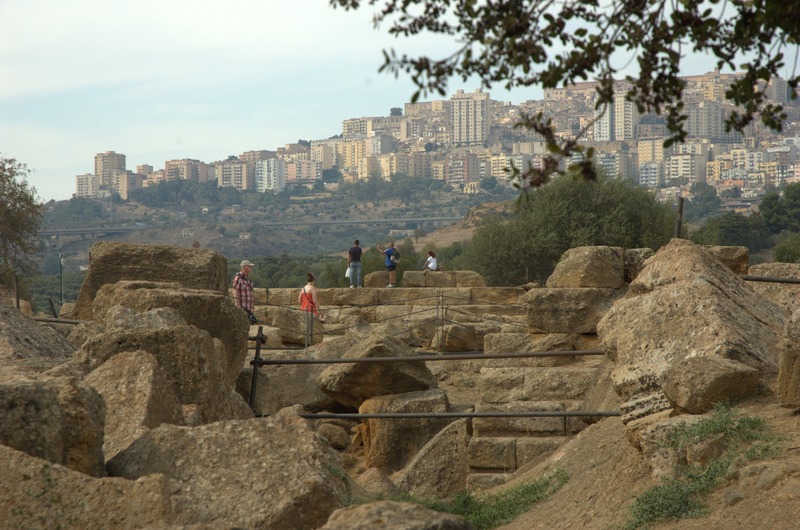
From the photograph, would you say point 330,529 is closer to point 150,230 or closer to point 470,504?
point 470,504

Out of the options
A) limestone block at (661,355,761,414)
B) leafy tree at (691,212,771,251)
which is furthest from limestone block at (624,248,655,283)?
leafy tree at (691,212,771,251)

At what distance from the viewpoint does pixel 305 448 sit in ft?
16.7

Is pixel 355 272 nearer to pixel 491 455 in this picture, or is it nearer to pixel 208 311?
pixel 208 311

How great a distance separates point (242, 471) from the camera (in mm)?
4914

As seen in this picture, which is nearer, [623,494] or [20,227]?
[623,494]

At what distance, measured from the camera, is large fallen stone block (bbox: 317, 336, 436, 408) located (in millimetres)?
10453

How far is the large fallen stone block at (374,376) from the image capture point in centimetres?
1045

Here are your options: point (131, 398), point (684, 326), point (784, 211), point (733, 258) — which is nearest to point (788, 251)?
point (784, 211)

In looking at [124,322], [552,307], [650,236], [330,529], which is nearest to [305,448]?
[330,529]

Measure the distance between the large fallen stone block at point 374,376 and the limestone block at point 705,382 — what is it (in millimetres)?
4825

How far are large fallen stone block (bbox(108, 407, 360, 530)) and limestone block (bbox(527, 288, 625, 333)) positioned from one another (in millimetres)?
9189

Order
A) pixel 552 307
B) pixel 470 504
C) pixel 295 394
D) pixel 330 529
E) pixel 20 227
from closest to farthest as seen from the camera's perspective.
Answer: pixel 330 529, pixel 470 504, pixel 295 394, pixel 552 307, pixel 20 227

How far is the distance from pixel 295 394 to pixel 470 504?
430 centimetres

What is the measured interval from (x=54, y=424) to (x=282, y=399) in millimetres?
6493
